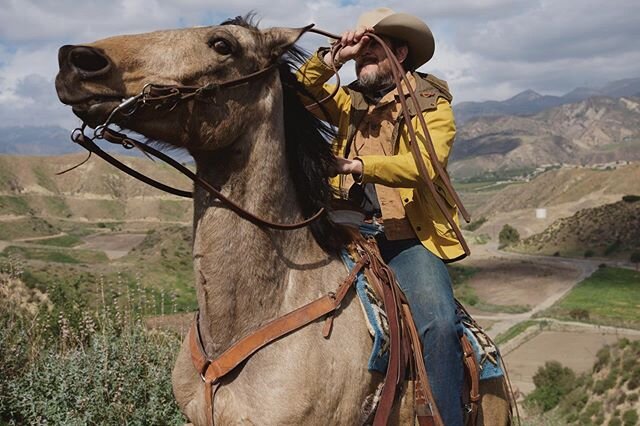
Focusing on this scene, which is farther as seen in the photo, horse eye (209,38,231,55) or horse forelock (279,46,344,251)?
horse forelock (279,46,344,251)

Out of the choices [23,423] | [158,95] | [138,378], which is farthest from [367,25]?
[23,423]

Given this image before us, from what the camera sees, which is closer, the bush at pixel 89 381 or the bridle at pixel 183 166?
the bridle at pixel 183 166

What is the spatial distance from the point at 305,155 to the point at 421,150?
0.71 metres

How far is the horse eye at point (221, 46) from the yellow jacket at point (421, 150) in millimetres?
930

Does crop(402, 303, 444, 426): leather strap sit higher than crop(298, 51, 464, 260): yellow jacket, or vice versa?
crop(298, 51, 464, 260): yellow jacket

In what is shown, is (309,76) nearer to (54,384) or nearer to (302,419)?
(302,419)

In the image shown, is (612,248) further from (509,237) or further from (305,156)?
(305,156)

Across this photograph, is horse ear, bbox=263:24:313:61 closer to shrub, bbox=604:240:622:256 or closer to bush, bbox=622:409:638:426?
bush, bbox=622:409:638:426

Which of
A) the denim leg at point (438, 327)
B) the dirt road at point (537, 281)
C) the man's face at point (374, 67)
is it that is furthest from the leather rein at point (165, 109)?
the dirt road at point (537, 281)

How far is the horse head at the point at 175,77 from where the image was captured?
2795mm

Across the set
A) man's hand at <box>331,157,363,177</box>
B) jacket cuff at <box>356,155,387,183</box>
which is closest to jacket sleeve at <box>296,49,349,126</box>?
man's hand at <box>331,157,363,177</box>

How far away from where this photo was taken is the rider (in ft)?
12.0

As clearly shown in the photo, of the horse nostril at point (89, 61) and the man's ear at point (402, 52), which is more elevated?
the man's ear at point (402, 52)

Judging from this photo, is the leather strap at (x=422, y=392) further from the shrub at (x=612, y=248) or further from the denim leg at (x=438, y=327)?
the shrub at (x=612, y=248)
